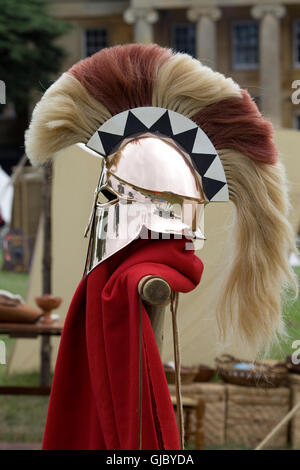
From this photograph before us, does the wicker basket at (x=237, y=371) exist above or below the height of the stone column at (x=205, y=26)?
below

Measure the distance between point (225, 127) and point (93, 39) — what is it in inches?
974

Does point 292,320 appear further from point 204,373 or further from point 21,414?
point 21,414

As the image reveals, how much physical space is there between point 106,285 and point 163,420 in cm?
35

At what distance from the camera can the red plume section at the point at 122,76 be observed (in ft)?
6.90

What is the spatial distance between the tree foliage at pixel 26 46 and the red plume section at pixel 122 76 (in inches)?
788

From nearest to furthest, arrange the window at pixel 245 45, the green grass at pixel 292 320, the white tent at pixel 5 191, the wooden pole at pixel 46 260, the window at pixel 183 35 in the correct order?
the green grass at pixel 292 320 < the wooden pole at pixel 46 260 < the white tent at pixel 5 191 < the window at pixel 245 45 < the window at pixel 183 35

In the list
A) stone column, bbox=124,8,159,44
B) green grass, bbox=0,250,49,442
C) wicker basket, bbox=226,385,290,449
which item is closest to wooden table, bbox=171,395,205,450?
wicker basket, bbox=226,385,290,449

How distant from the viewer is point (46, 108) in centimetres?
214

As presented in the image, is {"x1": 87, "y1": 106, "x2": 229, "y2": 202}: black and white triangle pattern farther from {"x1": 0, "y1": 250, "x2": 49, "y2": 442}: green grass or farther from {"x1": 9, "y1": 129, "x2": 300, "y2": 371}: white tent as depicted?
{"x1": 0, "y1": 250, "x2": 49, "y2": 442}: green grass

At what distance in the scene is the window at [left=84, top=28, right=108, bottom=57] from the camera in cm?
2594

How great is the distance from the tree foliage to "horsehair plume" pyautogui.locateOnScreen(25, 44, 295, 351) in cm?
2001

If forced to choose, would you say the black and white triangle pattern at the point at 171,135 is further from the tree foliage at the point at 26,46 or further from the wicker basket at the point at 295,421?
the tree foliage at the point at 26,46

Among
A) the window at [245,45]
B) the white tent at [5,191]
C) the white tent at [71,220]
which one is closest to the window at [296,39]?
the window at [245,45]

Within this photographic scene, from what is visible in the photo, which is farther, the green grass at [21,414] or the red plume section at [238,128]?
the green grass at [21,414]
